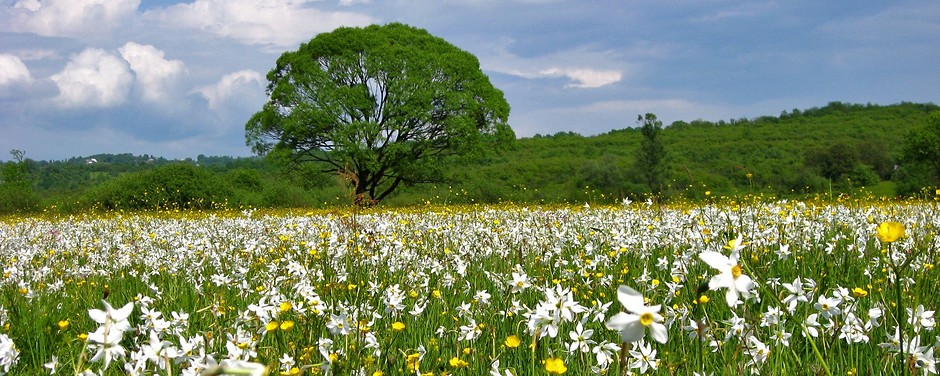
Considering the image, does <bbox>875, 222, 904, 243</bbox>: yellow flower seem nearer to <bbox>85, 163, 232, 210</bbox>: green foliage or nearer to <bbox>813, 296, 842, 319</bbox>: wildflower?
<bbox>813, 296, 842, 319</bbox>: wildflower

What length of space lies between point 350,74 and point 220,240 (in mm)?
24977

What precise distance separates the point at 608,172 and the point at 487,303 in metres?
41.3

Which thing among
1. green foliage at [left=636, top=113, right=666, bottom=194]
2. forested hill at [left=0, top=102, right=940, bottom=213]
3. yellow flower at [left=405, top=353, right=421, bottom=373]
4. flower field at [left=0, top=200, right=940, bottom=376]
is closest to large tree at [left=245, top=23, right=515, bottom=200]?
forested hill at [left=0, top=102, right=940, bottom=213]

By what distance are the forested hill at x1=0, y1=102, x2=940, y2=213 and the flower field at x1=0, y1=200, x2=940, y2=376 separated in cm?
98

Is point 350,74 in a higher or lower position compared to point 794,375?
higher

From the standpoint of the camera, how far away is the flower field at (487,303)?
2361 mm

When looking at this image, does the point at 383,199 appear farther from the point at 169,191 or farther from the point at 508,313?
the point at 508,313

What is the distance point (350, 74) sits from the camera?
104ft

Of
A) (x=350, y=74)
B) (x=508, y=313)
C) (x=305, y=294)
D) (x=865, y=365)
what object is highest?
(x=350, y=74)

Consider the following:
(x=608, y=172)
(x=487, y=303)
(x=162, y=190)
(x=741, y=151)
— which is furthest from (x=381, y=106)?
(x=741, y=151)

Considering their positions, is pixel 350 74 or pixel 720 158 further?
pixel 720 158

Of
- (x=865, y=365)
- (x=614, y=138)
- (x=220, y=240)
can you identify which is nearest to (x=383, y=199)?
(x=220, y=240)

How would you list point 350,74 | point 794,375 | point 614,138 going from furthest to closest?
point 614,138
point 350,74
point 794,375

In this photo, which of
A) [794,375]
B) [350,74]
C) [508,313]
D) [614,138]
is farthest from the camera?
[614,138]
